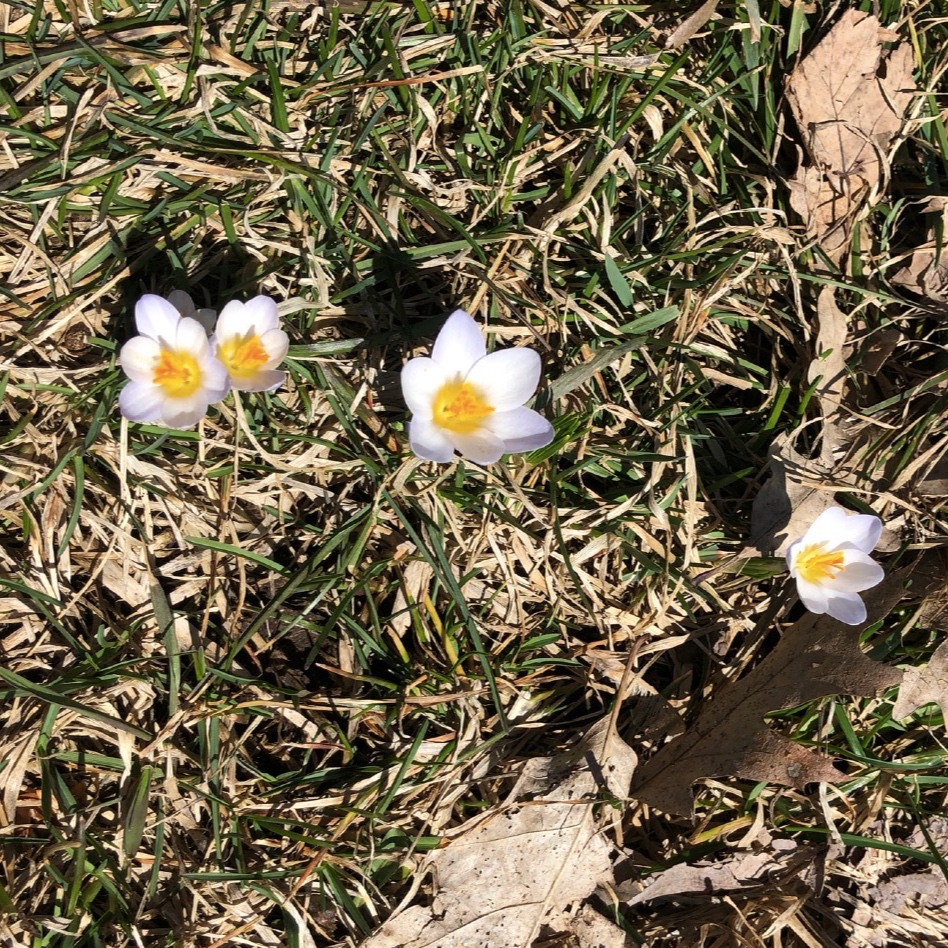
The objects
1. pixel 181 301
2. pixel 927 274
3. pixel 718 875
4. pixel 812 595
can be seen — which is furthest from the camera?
pixel 927 274

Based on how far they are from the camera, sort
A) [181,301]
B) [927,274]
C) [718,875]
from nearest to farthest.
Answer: [181,301]
[718,875]
[927,274]

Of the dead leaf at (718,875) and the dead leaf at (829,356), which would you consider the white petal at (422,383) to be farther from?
Answer: the dead leaf at (718,875)

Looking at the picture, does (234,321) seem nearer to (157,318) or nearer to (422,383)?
(157,318)

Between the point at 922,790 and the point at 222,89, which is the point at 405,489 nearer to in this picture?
the point at 222,89

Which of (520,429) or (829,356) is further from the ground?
(520,429)

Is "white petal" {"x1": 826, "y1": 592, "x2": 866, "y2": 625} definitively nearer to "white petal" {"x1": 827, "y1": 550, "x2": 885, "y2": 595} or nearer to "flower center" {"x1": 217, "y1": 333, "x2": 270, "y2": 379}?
"white petal" {"x1": 827, "y1": 550, "x2": 885, "y2": 595}

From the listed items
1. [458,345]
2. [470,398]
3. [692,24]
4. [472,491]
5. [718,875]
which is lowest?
[718,875]

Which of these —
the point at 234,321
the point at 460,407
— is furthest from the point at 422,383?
the point at 234,321
